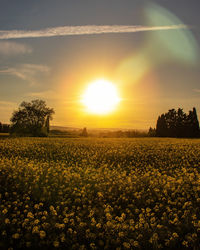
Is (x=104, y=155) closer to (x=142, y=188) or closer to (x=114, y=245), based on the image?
(x=142, y=188)

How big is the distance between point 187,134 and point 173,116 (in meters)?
6.54

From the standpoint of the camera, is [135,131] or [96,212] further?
[135,131]

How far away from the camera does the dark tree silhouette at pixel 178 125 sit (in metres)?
62.8

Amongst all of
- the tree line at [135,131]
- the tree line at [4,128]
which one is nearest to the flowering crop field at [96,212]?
the tree line at [135,131]

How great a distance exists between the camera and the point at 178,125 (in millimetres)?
64188

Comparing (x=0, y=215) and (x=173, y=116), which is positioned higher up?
(x=173, y=116)

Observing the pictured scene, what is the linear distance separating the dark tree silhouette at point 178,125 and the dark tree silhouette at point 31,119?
33220mm

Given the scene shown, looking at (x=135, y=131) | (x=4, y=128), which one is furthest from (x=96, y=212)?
(x=4, y=128)

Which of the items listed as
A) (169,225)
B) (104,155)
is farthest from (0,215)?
(104,155)

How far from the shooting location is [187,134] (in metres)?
62.2

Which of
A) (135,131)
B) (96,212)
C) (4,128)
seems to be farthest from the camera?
(4,128)

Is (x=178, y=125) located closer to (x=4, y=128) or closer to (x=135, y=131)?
(x=135, y=131)

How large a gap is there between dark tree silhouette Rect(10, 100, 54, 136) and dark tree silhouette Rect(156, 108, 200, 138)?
33.2 meters

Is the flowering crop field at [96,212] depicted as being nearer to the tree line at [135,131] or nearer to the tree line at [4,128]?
the tree line at [135,131]
